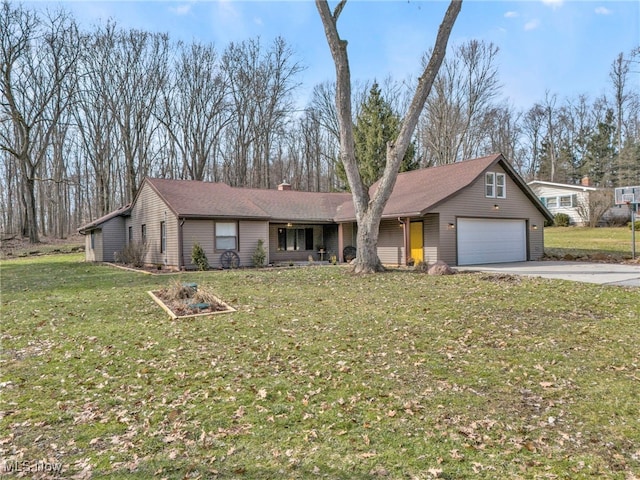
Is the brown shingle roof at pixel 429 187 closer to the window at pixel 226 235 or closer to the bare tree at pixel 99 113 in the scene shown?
the window at pixel 226 235

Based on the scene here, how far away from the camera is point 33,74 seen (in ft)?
95.1

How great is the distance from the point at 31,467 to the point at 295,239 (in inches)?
713

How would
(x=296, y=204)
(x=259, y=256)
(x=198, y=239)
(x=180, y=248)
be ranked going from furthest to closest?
A: (x=296, y=204) < (x=259, y=256) < (x=198, y=239) < (x=180, y=248)

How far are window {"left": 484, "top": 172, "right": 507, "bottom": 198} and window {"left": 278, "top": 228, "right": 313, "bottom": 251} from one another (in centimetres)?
887

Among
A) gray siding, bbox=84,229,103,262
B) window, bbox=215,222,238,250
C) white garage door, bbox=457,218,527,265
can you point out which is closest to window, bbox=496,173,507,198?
white garage door, bbox=457,218,527,265

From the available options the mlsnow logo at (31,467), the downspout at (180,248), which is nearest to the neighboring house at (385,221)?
the downspout at (180,248)

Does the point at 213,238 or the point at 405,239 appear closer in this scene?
the point at 405,239

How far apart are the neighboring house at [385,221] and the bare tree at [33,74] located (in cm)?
1347

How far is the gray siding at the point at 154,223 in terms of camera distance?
1706 cm

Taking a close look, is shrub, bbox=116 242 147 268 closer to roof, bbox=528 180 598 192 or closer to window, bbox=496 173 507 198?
window, bbox=496 173 507 198

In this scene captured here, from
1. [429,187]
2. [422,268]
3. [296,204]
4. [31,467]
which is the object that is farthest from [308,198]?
[31,467]

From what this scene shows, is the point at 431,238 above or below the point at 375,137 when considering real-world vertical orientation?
below

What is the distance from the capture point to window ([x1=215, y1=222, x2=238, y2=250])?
1741 centimetres

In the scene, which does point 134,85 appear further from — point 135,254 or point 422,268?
point 422,268
